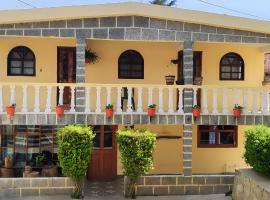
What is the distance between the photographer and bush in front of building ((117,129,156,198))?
39.0 ft

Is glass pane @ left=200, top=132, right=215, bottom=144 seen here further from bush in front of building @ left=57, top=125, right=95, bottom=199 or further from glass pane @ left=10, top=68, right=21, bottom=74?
glass pane @ left=10, top=68, right=21, bottom=74

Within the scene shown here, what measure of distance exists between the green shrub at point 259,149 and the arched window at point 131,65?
5.33m

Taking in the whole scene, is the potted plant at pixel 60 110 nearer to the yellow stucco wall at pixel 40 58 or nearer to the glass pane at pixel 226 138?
the yellow stucco wall at pixel 40 58

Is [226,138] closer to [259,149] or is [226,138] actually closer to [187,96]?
[187,96]

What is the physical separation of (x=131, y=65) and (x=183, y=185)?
4.84 metres

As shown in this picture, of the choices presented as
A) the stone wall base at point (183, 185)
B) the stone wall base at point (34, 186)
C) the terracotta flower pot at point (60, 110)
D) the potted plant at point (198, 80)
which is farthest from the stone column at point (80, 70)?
the potted plant at point (198, 80)

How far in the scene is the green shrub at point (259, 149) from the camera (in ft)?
34.2

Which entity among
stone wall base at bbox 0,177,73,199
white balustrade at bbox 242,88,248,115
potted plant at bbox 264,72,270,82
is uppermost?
potted plant at bbox 264,72,270,82

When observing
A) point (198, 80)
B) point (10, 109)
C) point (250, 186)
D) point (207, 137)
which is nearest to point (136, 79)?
point (198, 80)

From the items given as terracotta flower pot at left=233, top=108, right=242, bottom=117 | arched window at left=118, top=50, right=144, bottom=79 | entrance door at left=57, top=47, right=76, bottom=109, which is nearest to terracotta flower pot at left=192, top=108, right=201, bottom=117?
terracotta flower pot at left=233, top=108, right=242, bottom=117

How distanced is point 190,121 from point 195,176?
1725mm

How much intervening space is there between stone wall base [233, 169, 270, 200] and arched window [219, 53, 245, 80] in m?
5.02

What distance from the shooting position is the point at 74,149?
39.1ft

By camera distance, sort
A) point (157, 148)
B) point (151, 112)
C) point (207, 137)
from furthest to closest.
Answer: point (207, 137)
point (157, 148)
point (151, 112)
